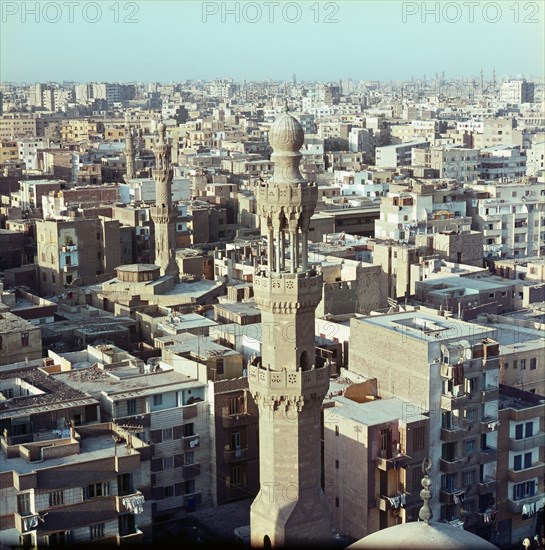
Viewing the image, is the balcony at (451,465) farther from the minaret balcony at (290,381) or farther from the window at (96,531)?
the window at (96,531)

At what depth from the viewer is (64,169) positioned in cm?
3472

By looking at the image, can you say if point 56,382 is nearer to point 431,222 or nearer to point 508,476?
point 508,476

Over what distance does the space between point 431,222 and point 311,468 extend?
1270cm

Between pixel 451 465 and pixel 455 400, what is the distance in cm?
65

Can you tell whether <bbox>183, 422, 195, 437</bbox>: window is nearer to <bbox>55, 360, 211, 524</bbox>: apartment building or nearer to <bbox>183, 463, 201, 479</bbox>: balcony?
<bbox>55, 360, 211, 524</bbox>: apartment building

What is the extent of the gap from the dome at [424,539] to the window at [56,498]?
11.3ft

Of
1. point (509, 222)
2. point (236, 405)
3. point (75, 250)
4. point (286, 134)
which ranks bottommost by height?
point (236, 405)

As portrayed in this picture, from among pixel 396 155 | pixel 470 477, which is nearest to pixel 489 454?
pixel 470 477

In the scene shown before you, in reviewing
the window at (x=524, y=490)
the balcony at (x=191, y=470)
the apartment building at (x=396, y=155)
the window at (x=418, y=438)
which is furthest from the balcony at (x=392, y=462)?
the apartment building at (x=396, y=155)

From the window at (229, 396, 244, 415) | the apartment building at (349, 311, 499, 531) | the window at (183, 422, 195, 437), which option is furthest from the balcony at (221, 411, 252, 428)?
the apartment building at (349, 311, 499, 531)

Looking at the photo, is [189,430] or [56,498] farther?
[189,430]

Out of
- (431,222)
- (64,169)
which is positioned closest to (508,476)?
(431,222)

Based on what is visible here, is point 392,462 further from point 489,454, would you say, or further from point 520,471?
point 520,471

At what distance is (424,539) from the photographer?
20.6ft
